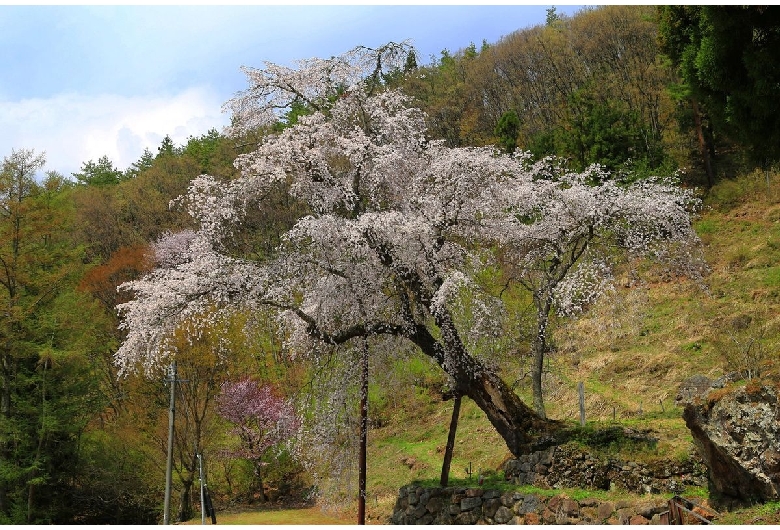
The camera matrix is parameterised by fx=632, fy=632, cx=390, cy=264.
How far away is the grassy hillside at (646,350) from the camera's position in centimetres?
1514

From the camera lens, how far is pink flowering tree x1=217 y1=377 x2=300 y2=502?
2120 centimetres

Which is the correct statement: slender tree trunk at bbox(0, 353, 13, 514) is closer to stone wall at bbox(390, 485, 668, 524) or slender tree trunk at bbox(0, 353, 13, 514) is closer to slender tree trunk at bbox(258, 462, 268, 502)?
slender tree trunk at bbox(258, 462, 268, 502)

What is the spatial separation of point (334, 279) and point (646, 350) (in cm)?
1115

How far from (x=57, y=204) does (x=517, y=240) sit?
1584 cm

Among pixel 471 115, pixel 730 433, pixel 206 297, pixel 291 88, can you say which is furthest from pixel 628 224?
pixel 471 115

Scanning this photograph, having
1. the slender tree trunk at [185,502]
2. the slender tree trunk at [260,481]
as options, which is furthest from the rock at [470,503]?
the slender tree trunk at [185,502]

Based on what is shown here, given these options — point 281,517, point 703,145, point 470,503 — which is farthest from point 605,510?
point 703,145

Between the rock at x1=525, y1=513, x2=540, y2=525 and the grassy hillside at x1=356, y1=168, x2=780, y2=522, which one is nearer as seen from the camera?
the rock at x1=525, y1=513, x2=540, y2=525

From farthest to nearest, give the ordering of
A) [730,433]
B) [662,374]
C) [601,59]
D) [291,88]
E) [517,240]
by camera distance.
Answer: [601,59] → [662,374] → [517,240] → [291,88] → [730,433]

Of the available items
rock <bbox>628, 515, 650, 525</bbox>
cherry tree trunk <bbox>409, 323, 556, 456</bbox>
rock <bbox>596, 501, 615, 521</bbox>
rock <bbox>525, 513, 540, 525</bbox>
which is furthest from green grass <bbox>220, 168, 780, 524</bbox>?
rock <bbox>628, 515, 650, 525</bbox>

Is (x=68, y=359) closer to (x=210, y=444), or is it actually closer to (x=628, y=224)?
(x=210, y=444)

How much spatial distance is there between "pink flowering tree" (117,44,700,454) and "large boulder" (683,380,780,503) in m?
3.02

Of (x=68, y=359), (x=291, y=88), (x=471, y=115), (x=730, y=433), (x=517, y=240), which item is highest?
(x=471, y=115)

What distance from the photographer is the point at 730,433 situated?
310 inches
